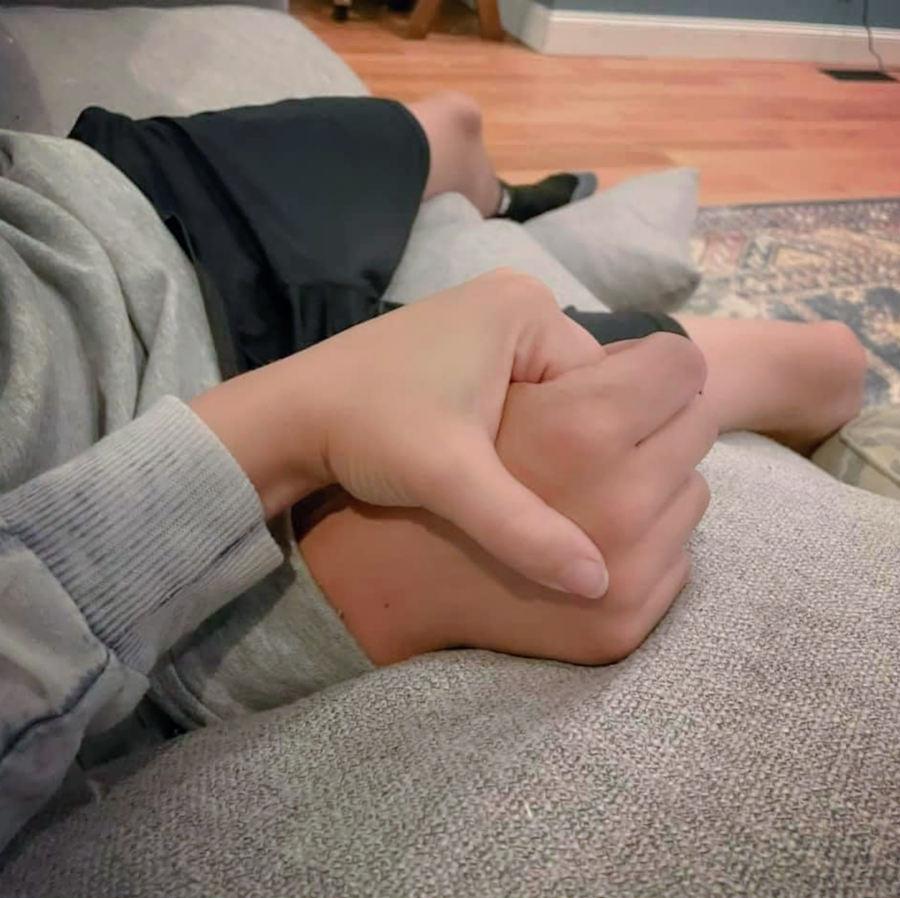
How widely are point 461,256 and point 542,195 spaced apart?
53 centimetres

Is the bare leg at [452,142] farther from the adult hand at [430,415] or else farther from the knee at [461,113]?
the adult hand at [430,415]

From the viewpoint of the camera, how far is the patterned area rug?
132cm

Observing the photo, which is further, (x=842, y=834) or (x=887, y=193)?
(x=887, y=193)

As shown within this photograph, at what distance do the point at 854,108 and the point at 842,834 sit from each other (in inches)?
95.5

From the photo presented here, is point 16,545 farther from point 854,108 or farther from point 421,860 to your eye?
point 854,108

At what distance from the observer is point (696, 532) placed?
0.52 m

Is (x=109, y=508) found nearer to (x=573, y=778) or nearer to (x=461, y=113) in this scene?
(x=573, y=778)

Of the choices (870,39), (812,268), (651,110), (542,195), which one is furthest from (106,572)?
(870,39)

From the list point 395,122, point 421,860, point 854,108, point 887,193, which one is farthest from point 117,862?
point 854,108

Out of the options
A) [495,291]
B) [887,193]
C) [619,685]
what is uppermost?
[495,291]

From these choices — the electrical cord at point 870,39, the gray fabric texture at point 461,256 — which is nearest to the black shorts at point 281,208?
the gray fabric texture at point 461,256

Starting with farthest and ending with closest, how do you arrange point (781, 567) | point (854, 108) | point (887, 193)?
1. point (854, 108)
2. point (887, 193)
3. point (781, 567)

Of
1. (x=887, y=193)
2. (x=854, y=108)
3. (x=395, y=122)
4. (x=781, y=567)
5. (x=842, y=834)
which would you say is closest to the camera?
(x=842, y=834)

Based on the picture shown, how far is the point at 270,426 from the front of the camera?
495 millimetres
